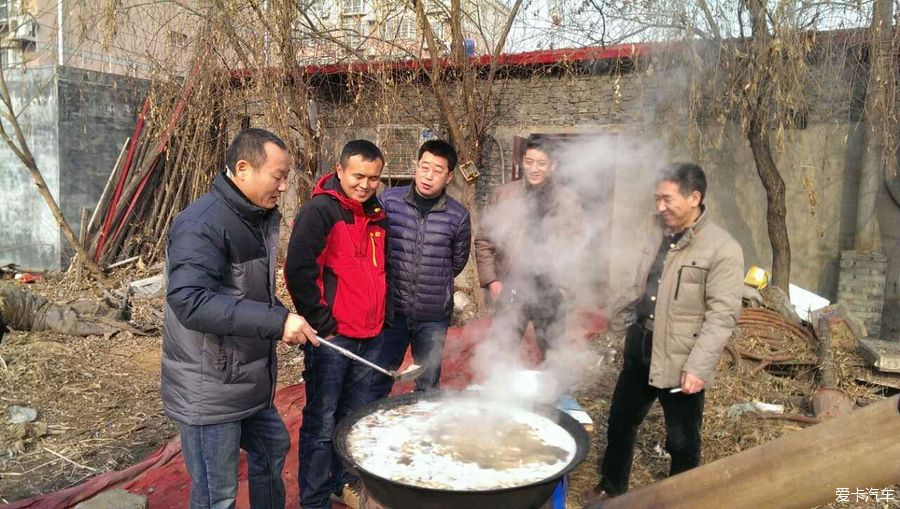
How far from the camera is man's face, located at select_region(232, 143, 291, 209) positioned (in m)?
2.45

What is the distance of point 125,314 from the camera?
25.2ft

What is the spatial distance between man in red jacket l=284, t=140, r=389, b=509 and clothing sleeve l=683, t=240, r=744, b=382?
1.69m

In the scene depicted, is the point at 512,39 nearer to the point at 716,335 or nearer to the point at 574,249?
the point at 574,249

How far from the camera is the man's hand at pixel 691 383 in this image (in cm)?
290

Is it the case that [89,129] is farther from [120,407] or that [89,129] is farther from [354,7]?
[120,407]

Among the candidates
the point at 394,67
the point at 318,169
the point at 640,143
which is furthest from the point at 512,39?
the point at 318,169

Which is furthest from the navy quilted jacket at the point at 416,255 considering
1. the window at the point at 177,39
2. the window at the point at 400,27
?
the window at the point at 177,39

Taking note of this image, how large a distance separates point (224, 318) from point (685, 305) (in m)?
2.20

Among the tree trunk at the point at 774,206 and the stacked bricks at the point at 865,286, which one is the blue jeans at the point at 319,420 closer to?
the tree trunk at the point at 774,206

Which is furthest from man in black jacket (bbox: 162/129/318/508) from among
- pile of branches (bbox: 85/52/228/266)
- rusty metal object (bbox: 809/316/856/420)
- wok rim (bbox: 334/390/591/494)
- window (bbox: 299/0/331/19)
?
pile of branches (bbox: 85/52/228/266)

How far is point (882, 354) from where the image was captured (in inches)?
201

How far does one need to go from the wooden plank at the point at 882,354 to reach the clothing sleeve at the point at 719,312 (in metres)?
3.22

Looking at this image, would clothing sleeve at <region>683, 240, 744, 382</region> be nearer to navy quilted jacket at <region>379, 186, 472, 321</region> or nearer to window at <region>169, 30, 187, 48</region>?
navy quilted jacket at <region>379, 186, 472, 321</region>

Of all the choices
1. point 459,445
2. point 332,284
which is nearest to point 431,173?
point 332,284
